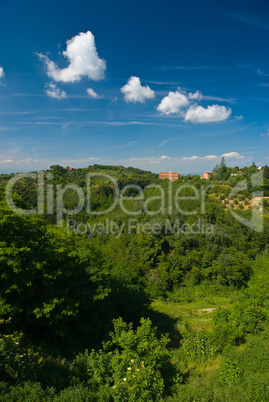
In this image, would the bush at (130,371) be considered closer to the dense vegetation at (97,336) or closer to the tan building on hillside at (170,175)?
the dense vegetation at (97,336)

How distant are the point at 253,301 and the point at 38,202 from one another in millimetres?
62525

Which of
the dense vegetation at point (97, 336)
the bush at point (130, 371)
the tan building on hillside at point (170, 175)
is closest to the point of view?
the bush at point (130, 371)

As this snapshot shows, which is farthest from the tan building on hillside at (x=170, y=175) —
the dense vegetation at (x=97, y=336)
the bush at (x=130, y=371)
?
the bush at (x=130, y=371)

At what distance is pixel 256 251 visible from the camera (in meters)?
40.2

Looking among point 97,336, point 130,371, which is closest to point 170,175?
point 97,336

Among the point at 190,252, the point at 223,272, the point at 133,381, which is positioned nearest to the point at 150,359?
the point at 133,381

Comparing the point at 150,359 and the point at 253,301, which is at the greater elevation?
the point at 150,359

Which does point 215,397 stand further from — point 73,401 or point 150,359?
point 73,401

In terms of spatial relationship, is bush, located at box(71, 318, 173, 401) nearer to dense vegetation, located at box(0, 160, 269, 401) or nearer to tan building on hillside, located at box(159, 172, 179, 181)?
dense vegetation, located at box(0, 160, 269, 401)

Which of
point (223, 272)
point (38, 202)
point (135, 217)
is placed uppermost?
point (38, 202)

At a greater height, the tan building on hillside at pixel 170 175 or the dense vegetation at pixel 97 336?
the tan building on hillside at pixel 170 175

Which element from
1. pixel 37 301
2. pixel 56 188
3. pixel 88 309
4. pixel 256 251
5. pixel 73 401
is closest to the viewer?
pixel 73 401

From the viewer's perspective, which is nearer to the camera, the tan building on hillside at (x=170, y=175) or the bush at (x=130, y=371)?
the bush at (x=130, y=371)

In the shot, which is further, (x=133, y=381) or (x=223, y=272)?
(x=223, y=272)
